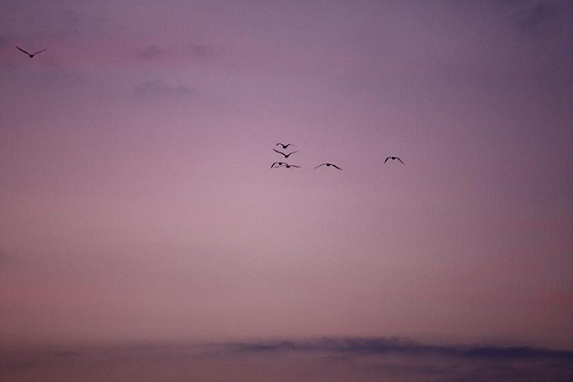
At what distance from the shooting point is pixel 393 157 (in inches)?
5664

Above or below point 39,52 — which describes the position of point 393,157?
below

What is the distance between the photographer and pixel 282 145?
14450cm

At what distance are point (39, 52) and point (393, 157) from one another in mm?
50768

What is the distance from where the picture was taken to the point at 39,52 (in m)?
137

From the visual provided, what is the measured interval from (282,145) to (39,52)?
35641 millimetres

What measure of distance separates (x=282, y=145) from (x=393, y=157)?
51.8 feet

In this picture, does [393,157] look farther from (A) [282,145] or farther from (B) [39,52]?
(B) [39,52]

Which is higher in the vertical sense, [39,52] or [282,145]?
[39,52]

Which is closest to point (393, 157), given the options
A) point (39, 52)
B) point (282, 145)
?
point (282, 145)
